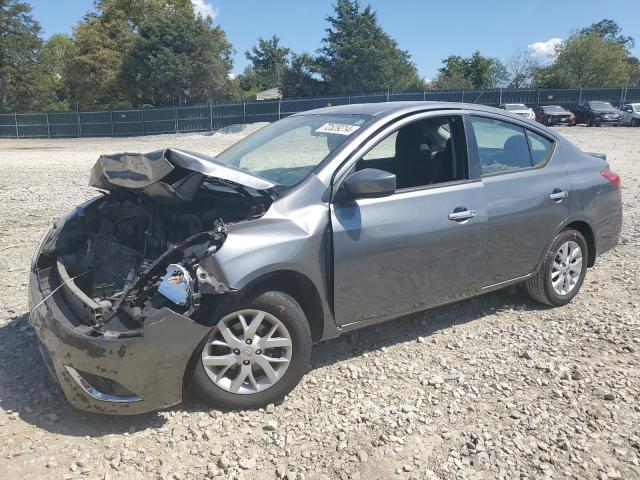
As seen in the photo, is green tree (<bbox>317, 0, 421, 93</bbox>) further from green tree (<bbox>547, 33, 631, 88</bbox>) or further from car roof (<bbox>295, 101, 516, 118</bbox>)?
car roof (<bbox>295, 101, 516, 118</bbox>)

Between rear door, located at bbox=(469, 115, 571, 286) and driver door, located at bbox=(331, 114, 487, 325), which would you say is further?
rear door, located at bbox=(469, 115, 571, 286)

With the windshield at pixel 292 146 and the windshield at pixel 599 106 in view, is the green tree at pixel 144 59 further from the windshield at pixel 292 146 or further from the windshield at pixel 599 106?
the windshield at pixel 292 146

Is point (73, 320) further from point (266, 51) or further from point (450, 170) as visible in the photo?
point (266, 51)

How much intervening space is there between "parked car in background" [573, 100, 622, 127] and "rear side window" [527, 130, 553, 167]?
116 ft

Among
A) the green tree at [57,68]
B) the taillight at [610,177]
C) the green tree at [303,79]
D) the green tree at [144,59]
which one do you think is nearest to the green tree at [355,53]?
the green tree at [303,79]

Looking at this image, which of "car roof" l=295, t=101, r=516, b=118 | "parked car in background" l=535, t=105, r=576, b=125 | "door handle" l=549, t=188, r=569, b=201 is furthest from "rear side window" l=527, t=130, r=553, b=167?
"parked car in background" l=535, t=105, r=576, b=125

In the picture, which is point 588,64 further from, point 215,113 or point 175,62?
point 175,62

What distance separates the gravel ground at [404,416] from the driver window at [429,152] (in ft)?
4.09

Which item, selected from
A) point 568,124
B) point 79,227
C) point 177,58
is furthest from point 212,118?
point 79,227

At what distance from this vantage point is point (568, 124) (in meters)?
36.0

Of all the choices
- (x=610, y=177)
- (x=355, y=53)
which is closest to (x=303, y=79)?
(x=355, y=53)

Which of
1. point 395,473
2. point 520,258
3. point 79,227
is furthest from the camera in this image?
point 520,258

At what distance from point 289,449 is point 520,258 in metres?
2.51

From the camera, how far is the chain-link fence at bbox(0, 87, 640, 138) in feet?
120
